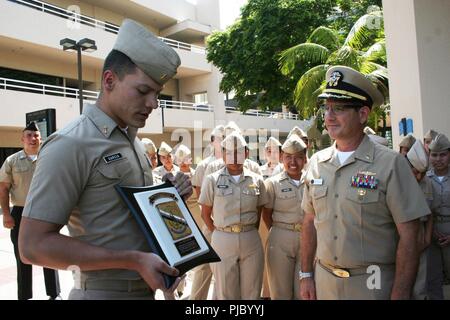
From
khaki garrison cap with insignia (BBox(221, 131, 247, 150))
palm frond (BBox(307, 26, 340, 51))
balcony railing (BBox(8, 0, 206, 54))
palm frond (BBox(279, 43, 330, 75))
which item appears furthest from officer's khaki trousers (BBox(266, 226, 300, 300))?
balcony railing (BBox(8, 0, 206, 54))

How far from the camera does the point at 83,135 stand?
1387 mm

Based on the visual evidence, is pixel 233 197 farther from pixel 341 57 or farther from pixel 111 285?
pixel 341 57

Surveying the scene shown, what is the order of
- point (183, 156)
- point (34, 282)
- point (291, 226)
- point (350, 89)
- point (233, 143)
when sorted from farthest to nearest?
1. point (183, 156)
2. point (34, 282)
3. point (233, 143)
4. point (291, 226)
5. point (350, 89)

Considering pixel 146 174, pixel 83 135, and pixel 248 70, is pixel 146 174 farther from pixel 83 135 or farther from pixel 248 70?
pixel 248 70

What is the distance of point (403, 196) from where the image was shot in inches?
83.4

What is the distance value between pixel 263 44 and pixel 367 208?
14337 mm

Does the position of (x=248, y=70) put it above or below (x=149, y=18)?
below

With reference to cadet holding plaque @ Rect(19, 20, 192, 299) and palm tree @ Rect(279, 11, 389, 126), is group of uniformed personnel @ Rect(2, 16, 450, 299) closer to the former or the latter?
cadet holding plaque @ Rect(19, 20, 192, 299)

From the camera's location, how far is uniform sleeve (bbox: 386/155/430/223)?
209cm

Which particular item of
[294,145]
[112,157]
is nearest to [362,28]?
[294,145]

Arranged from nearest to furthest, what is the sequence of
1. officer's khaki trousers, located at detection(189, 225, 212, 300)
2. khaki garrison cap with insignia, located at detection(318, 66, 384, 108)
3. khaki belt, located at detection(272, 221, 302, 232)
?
1. khaki garrison cap with insignia, located at detection(318, 66, 384, 108)
2. khaki belt, located at detection(272, 221, 302, 232)
3. officer's khaki trousers, located at detection(189, 225, 212, 300)

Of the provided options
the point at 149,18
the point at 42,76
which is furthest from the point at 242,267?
the point at 149,18

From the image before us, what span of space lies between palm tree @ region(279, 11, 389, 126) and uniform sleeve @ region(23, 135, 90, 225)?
8552mm
